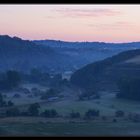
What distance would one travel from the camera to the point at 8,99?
4.05 m

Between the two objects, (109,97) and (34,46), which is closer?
(109,97)

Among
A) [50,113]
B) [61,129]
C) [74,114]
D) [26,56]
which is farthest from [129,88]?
[26,56]

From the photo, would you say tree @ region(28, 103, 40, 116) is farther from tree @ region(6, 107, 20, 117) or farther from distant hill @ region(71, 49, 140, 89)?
distant hill @ region(71, 49, 140, 89)

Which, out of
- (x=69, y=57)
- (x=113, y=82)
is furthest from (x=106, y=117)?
(x=69, y=57)

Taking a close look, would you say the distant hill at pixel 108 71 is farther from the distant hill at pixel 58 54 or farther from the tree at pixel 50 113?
the tree at pixel 50 113

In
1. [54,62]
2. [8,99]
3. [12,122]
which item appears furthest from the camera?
[54,62]

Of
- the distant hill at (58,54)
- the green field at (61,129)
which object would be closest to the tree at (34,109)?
the green field at (61,129)

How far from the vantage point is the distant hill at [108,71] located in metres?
4.64

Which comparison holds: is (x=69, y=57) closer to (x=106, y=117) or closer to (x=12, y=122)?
(x=106, y=117)

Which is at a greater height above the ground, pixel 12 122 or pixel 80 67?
pixel 80 67

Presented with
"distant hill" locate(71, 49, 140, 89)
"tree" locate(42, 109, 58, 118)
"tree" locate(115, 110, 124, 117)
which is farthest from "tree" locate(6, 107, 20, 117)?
"tree" locate(115, 110, 124, 117)

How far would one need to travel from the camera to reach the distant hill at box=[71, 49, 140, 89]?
4.64m

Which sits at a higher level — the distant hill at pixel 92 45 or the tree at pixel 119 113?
the distant hill at pixel 92 45

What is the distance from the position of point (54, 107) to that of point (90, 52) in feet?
2.81
